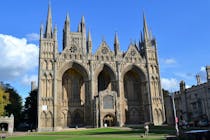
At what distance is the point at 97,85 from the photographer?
6469 centimetres

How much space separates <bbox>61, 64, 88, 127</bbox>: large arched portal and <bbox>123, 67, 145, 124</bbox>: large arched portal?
44.4ft

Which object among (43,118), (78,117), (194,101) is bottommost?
(78,117)

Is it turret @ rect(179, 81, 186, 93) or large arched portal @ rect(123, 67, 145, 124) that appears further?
large arched portal @ rect(123, 67, 145, 124)

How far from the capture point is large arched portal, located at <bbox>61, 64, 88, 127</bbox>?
2468 inches

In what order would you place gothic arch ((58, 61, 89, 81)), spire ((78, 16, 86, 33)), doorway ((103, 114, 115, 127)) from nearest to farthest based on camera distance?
doorway ((103, 114, 115, 127)), gothic arch ((58, 61, 89, 81)), spire ((78, 16, 86, 33))

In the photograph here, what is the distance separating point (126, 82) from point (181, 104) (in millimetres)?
17324

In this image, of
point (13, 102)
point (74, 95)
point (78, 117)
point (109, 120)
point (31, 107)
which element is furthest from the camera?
point (31, 107)

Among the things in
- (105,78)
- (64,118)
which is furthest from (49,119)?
(105,78)

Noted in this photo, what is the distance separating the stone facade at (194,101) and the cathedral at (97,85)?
5565mm

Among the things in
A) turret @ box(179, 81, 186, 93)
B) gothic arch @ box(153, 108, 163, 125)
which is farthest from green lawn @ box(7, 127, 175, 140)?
turret @ box(179, 81, 186, 93)

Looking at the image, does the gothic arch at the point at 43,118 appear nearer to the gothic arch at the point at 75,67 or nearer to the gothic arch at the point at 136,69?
the gothic arch at the point at 75,67

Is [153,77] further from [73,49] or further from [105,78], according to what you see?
[73,49]

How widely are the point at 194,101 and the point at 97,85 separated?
86.7 feet

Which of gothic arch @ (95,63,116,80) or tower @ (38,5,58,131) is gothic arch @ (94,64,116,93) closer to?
gothic arch @ (95,63,116,80)
